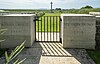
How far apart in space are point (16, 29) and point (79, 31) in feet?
8.52

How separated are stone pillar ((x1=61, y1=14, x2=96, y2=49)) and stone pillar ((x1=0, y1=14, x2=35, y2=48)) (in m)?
1.45

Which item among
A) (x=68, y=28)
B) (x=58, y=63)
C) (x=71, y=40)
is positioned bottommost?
(x=58, y=63)

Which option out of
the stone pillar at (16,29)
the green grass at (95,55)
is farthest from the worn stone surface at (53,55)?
the stone pillar at (16,29)

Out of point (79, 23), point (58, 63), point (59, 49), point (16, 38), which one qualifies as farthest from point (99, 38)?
point (16, 38)

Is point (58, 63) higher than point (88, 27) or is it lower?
lower

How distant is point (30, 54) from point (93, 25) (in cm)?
278

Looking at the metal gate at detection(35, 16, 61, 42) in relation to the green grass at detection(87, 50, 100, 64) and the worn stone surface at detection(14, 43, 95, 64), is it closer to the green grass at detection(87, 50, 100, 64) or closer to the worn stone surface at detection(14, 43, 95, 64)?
the worn stone surface at detection(14, 43, 95, 64)

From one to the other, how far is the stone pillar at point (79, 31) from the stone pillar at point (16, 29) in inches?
57.1

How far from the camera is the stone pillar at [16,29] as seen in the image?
635 centimetres

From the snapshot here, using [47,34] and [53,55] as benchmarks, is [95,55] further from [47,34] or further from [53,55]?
[47,34]

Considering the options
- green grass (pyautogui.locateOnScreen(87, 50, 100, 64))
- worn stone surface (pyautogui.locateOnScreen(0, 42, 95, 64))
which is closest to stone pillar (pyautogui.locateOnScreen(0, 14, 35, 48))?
worn stone surface (pyautogui.locateOnScreen(0, 42, 95, 64))

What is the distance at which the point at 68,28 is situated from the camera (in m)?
6.30

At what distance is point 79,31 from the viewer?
20.7 ft

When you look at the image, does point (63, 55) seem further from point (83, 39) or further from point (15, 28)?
point (15, 28)
